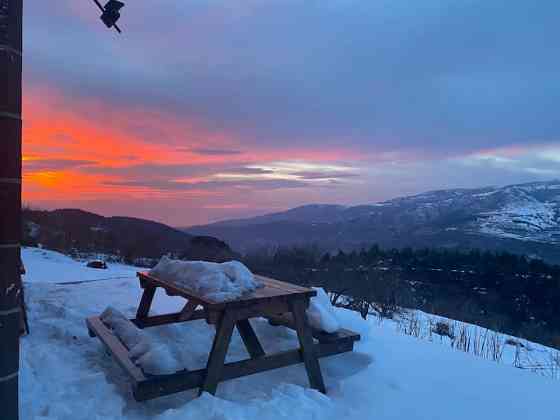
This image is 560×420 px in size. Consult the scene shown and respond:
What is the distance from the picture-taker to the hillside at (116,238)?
13.6m

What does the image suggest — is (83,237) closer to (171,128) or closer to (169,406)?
(171,128)

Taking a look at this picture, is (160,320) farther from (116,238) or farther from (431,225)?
(431,225)

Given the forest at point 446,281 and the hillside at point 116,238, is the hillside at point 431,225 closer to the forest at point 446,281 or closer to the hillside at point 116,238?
the forest at point 446,281

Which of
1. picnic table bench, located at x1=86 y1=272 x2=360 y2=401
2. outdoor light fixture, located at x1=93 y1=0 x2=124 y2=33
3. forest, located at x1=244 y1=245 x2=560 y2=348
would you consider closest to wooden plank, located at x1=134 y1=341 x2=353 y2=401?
picnic table bench, located at x1=86 y1=272 x2=360 y2=401

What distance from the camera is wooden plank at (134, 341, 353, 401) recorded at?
2.71 meters

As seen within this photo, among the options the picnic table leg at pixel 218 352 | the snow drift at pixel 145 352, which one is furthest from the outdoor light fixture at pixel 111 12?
the snow drift at pixel 145 352

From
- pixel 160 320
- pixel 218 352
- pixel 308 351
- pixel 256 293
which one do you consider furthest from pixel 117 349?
pixel 308 351

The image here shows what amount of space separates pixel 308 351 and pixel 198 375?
0.82 m

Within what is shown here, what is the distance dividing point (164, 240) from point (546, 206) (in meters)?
128

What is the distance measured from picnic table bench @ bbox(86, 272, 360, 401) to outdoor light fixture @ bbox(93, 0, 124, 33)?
1.83m

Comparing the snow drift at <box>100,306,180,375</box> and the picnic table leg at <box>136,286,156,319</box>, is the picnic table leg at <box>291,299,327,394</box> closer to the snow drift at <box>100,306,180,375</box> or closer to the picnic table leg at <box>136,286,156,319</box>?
the snow drift at <box>100,306,180,375</box>

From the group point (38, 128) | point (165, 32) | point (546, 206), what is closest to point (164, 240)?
point (38, 128)

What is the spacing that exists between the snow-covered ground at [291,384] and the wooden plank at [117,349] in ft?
0.71

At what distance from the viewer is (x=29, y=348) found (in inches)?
146
